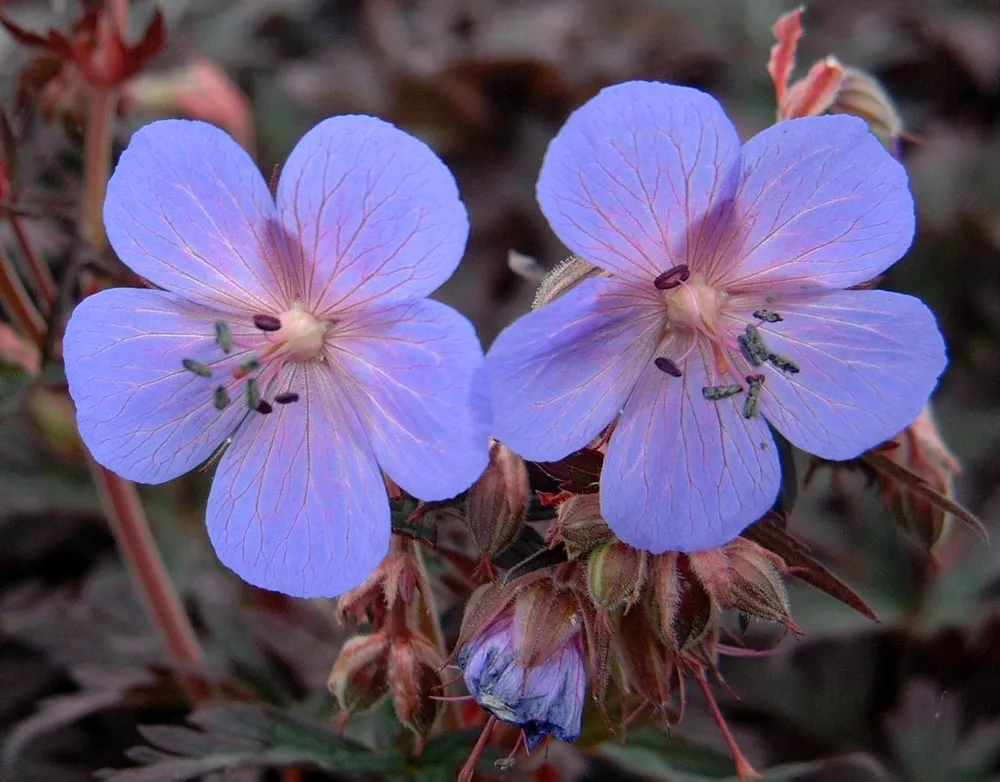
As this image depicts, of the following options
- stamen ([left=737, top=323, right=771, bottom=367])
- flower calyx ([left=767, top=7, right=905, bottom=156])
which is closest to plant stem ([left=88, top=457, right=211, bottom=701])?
stamen ([left=737, top=323, right=771, bottom=367])

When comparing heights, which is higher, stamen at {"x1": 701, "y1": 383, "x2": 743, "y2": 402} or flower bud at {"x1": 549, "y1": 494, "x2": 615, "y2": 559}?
stamen at {"x1": 701, "y1": 383, "x2": 743, "y2": 402}

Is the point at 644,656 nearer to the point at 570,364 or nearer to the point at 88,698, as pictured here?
the point at 570,364

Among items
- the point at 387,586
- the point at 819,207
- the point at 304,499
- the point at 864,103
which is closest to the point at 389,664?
the point at 387,586

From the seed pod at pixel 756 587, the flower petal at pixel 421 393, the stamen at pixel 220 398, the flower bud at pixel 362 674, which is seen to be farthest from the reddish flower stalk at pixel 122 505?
the seed pod at pixel 756 587

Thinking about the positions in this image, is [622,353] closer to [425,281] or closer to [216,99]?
[425,281]

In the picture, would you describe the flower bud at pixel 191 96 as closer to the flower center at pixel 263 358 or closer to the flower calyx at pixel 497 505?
the flower center at pixel 263 358

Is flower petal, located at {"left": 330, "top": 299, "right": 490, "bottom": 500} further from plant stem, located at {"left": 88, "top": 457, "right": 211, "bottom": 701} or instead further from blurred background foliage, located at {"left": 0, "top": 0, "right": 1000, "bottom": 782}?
plant stem, located at {"left": 88, "top": 457, "right": 211, "bottom": 701}

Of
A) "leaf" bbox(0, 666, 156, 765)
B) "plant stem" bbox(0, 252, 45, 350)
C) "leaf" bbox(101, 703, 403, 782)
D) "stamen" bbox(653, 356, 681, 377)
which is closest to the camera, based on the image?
"stamen" bbox(653, 356, 681, 377)
